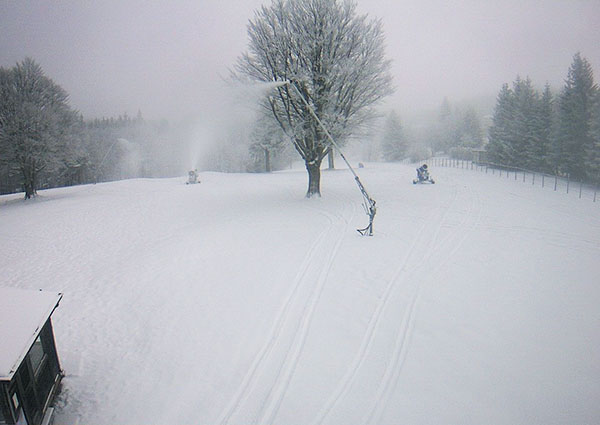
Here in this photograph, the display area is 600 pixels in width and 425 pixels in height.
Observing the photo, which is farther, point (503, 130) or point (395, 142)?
point (395, 142)

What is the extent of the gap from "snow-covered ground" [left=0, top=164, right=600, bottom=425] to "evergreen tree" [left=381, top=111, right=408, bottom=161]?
178 feet

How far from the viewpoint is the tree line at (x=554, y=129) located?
70.7 feet

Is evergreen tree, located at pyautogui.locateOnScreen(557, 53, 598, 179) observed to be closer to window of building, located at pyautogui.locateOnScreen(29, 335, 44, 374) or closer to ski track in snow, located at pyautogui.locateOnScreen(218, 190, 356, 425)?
ski track in snow, located at pyautogui.locateOnScreen(218, 190, 356, 425)

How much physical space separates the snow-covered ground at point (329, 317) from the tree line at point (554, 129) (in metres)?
9.01

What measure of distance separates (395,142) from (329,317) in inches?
2620

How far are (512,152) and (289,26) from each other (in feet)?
111

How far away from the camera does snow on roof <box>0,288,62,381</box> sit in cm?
418

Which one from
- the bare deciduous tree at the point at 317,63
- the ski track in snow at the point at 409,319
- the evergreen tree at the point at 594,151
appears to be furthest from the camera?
the evergreen tree at the point at 594,151

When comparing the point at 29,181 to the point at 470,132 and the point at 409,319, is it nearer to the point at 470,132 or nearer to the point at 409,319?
the point at 409,319

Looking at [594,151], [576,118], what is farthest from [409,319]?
[576,118]

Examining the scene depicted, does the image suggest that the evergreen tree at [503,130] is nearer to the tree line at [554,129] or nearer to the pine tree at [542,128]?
the tree line at [554,129]

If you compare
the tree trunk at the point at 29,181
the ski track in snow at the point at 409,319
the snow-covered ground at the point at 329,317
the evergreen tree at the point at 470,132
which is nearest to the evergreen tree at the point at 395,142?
the evergreen tree at the point at 470,132

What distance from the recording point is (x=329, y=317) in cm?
764

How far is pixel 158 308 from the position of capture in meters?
8.62
